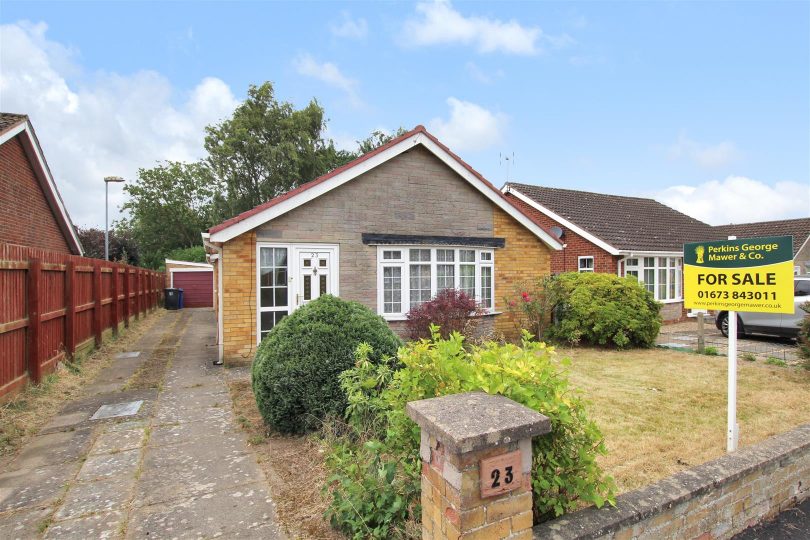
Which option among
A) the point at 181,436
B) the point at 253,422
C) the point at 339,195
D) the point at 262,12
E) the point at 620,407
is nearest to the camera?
the point at 181,436

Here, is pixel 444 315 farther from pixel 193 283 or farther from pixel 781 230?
pixel 781 230

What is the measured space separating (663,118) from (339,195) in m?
Answer: 7.72

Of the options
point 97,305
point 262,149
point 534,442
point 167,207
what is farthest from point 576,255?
point 167,207

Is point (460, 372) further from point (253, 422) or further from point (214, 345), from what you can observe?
point (214, 345)

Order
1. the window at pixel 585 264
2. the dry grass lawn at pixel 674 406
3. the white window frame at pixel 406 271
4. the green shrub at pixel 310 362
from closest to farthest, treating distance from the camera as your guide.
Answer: the dry grass lawn at pixel 674 406, the green shrub at pixel 310 362, the white window frame at pixel 406 271, the window at pixel 585 264

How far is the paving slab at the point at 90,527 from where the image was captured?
3.05 meters

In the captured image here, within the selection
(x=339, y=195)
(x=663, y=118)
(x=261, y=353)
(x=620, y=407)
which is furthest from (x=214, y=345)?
(x=663, y=118)

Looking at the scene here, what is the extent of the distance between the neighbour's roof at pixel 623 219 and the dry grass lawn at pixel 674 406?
8.20 m

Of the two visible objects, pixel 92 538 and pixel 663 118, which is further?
pixel 663 118

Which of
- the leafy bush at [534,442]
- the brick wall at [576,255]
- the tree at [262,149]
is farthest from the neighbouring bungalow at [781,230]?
the tree at [262,149]

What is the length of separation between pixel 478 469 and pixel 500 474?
0.44ft

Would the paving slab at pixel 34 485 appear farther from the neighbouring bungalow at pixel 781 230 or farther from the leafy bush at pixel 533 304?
the neighbouring bungalow at pixel 781 230

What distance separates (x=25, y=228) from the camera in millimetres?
12289

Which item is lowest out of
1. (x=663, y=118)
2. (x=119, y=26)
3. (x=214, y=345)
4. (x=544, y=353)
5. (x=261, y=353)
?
(x=214, y=345)
